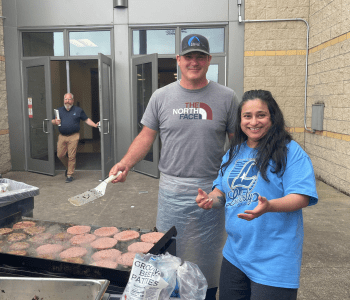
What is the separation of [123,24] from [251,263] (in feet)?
24.3

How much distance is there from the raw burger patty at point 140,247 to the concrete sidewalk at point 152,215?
1671 mm

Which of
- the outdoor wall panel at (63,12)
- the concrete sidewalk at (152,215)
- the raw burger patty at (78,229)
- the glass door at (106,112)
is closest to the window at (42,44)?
the outdoor wall panel at (63,12)

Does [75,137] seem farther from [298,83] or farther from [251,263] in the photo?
[251,263]

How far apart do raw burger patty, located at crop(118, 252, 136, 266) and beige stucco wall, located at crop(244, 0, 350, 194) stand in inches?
223

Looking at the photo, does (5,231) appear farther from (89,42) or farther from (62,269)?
(89,42)

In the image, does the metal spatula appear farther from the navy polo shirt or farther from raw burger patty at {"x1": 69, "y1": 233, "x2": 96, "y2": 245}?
the navy polo shirt

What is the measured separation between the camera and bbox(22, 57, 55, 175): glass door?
7.79 m

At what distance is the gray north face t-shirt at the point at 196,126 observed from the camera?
233 cm

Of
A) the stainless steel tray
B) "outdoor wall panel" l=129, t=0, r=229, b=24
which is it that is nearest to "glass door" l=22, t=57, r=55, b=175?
"outdoor wall panel" l=129, t=0, r=229, b=24

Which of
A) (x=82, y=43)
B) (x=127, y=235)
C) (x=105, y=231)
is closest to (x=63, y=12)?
(x=82, y=43)

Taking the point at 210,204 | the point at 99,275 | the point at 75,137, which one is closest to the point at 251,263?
the point at 210,204

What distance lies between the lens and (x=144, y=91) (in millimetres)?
7789

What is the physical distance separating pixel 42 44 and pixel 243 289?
322 inches

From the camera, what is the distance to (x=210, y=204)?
179 cm
